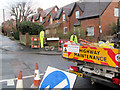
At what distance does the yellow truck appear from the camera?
347cm

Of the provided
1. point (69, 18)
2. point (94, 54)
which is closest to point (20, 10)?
point (69, 18)

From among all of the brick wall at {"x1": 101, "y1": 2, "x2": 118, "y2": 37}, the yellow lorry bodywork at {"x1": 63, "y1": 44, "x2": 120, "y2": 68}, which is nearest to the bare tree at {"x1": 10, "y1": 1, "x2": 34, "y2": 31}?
the brick wall at {"x1": 101, "y1": 2, "x2": 118, "y2": 37}

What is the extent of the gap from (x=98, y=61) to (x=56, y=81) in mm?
1471

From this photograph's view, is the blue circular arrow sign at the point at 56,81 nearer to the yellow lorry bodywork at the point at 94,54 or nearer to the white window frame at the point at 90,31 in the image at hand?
the yellow lorry bodywork at the point at 94,54

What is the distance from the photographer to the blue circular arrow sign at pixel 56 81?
8.96ft

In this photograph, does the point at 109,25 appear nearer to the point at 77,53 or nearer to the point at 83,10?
the point at 83,10

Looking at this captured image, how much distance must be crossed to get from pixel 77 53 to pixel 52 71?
1.49 metres

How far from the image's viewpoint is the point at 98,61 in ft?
12.4

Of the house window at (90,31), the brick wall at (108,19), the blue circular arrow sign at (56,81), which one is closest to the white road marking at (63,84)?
the blue circular arrow sign at (56,81)

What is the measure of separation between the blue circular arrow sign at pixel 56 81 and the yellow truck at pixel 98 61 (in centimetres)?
137

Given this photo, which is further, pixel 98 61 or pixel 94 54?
pixel 94 54

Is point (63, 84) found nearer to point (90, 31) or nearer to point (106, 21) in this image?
point (106, 21)

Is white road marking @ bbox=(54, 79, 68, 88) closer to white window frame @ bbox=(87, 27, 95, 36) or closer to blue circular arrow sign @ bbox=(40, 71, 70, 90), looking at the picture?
blue circular arrow sign @ bbox=(40, 71, 70, 90)

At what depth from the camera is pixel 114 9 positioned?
22219mm
